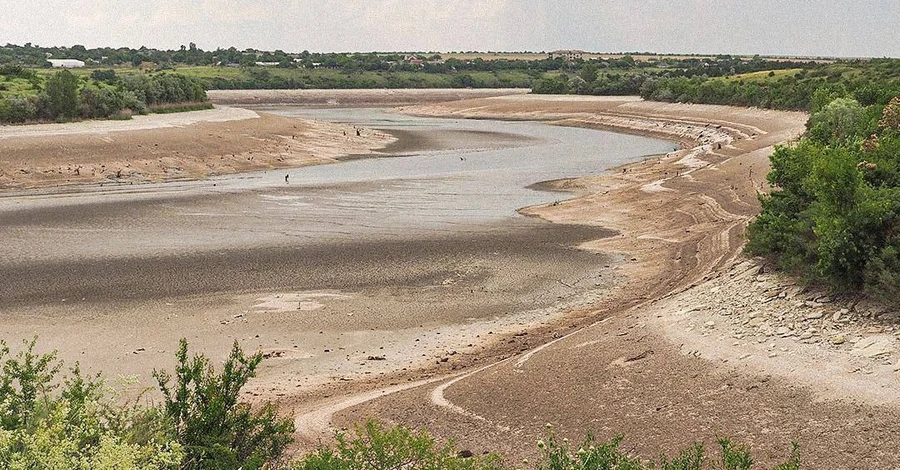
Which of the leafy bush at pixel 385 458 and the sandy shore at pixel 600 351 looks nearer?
the leafy bush at pixel 385 458

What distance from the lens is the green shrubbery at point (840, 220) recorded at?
1488 cm

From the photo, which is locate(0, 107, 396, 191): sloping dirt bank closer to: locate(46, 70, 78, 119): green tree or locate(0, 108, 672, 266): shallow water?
locate(46, 70, 78, 119): green tree

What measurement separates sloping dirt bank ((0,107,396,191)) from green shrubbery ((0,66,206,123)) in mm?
1876

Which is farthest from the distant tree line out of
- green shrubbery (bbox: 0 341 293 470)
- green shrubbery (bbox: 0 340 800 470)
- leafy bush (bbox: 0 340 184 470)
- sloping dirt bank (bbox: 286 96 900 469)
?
leafy bush (bbox: 0 340 184 470)

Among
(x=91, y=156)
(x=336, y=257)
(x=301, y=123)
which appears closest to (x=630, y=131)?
(x=301, y=123)

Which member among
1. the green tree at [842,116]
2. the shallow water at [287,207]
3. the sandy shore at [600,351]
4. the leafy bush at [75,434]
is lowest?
the shallow water at [287,207]

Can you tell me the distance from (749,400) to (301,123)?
71377mm

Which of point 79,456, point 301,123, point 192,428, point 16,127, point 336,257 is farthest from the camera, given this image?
point 301,123

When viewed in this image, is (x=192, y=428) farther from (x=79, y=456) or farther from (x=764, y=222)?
(x=764, y=222)

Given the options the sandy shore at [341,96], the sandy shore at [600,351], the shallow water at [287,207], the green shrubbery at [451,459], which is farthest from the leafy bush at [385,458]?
the sandy shore at [341,96]

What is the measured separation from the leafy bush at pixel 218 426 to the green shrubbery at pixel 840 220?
9.98 m

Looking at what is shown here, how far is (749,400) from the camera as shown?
12672 mm

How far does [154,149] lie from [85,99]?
43.4ft

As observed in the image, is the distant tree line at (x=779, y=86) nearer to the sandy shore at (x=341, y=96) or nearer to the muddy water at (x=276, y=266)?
the muddy water at (x=276, y=266)
